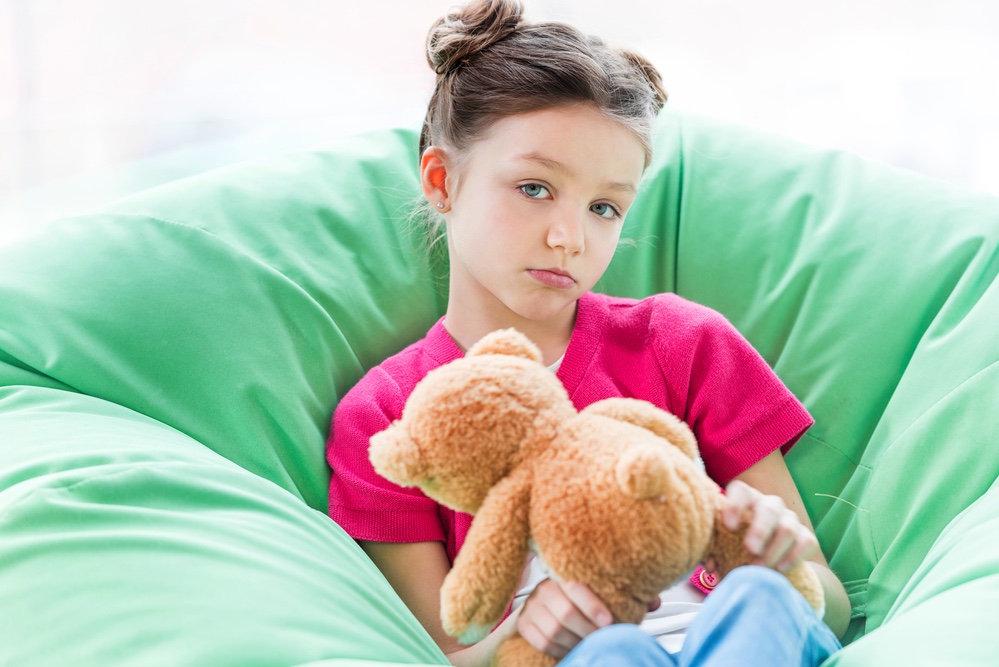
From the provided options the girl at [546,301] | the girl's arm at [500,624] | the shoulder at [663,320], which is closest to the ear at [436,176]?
the girl at [546,301]

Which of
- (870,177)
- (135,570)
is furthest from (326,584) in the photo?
(870,177)

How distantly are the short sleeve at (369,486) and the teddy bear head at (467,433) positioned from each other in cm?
29

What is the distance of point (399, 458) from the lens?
27.5 inches

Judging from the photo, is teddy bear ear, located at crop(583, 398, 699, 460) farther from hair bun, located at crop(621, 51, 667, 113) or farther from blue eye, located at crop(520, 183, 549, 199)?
hair bun, located at crop(621, 51, 667, 113)

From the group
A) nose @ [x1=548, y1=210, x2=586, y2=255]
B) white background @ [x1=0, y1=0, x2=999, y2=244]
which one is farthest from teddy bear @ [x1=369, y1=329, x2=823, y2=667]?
white background @ [x1=0, y1=0, x2=999, y2=244]

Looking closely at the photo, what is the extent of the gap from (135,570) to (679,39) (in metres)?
1.94

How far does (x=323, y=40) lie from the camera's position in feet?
7.36

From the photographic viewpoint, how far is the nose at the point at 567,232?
96cm

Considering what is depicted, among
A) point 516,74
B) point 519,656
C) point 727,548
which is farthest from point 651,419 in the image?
point 516,74

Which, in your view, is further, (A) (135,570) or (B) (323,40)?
(B) (323,40)

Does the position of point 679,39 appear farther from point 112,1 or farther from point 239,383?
point 239,383

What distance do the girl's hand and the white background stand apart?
1.51 meters

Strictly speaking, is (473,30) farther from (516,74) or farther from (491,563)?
(491,563)

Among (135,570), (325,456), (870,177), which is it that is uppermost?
(870,177)
